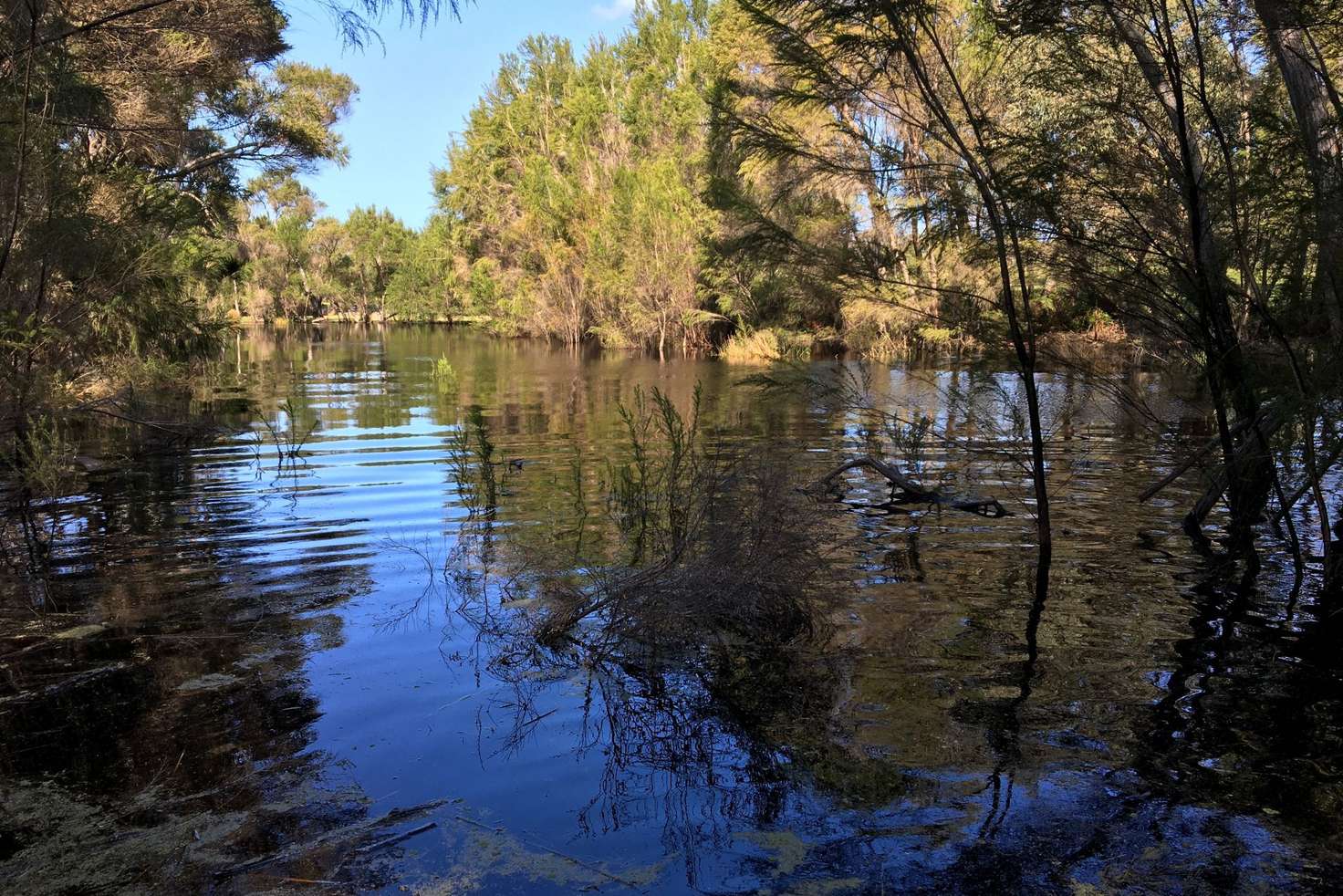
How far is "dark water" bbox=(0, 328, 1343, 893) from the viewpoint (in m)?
3.66

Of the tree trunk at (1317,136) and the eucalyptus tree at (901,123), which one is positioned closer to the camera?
the tree trunk at (1317,136)

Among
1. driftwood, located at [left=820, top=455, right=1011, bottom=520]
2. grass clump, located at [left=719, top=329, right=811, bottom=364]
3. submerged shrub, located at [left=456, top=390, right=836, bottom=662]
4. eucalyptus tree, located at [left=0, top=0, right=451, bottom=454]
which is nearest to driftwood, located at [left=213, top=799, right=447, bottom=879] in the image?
submerged shrub, located at [left=456, top=390, right=836, bottom=662]

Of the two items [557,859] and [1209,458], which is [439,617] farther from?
[1209,458]

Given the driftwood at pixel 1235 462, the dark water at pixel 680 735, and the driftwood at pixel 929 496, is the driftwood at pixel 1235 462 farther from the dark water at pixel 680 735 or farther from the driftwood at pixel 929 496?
the driftwood at pixel 929 496

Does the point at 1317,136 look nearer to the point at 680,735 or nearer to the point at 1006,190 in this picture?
the point at 1006,190

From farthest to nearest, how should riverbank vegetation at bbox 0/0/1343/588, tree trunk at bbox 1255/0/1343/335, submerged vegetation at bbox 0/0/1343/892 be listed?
riverbank vegetation at bbox 0/0/1343/588 → tree trunk at bbox 1255/0/1343/335 → submerged vegetation at bbox 0/0/1343/892

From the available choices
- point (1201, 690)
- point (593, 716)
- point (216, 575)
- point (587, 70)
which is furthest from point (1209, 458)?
point (587, 70)

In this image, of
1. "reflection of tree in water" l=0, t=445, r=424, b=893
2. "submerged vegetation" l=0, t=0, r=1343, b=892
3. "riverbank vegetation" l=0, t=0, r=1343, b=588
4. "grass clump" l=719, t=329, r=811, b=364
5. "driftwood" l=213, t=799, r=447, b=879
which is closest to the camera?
"driftwood" l=213, t=799, r=447, b=879

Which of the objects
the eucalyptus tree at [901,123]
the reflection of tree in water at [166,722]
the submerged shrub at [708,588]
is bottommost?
the reflection of tree in water at [166,722]

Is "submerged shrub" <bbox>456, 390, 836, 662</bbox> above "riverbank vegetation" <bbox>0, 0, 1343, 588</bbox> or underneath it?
underneath

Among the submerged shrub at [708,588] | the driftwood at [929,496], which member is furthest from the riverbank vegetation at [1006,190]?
the submerged shrub at [708,588]

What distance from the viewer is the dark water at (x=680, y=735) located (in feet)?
12.0

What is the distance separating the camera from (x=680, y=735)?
4.82 meters

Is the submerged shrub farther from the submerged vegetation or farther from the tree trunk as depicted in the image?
the tree trunk
